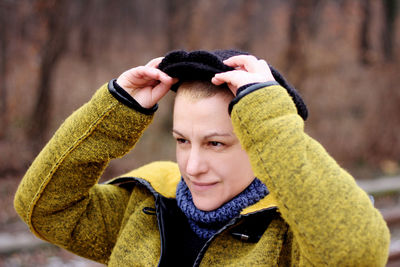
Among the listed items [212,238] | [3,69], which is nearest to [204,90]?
[212,238]

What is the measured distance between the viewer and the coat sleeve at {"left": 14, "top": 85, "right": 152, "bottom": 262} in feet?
5.66

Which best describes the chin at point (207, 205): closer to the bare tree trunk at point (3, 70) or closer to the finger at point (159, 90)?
the finger at point (159, 90)

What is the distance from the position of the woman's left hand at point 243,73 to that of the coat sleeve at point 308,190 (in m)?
0.08

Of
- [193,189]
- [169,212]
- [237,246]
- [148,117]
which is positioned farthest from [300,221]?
[148,117]

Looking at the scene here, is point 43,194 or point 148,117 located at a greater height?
point 148,117

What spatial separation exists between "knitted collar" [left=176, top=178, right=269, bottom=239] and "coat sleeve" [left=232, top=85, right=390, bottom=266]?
0.90 ft

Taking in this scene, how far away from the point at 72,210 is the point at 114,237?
10.2 inches

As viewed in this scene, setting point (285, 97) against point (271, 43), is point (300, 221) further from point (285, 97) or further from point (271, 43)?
point (271, 43)

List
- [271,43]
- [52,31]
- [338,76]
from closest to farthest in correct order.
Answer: [52,31] → [338,76] → [271,43]

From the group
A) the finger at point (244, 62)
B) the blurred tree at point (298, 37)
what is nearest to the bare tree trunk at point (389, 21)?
the blurred tree at point (298, 37)

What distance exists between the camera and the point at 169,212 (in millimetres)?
1798

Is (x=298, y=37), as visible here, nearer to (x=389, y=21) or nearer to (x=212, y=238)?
(x=389, y=21)

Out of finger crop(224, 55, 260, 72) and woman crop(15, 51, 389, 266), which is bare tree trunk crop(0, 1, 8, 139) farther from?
finger crop(224, 55, 260, 72)

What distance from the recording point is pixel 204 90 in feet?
5.32
